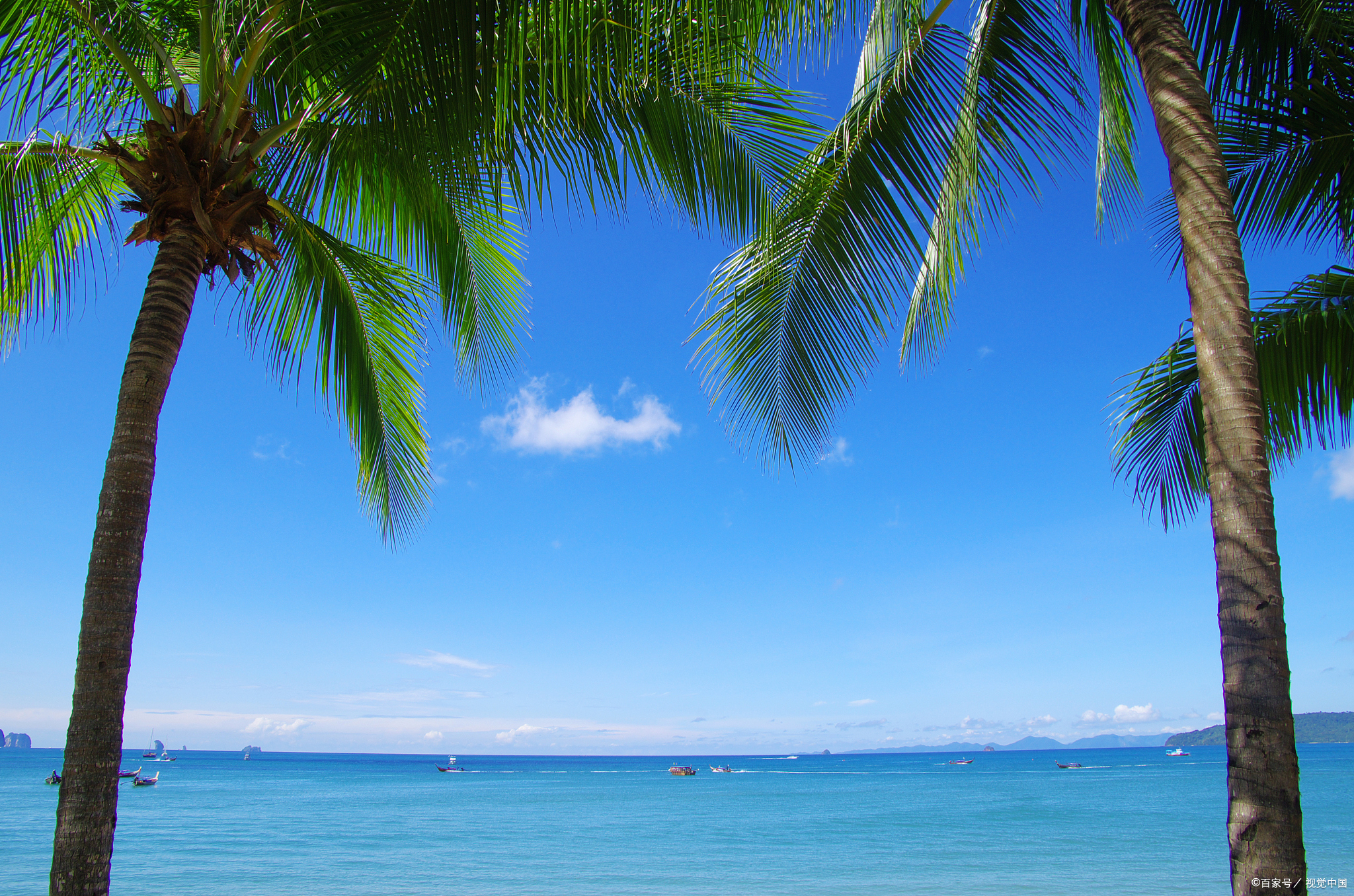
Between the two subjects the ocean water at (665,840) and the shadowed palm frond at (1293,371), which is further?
the ocean water at (665,840)

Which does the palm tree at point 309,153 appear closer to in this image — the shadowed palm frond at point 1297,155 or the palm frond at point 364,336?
the palm frond at point 364,336

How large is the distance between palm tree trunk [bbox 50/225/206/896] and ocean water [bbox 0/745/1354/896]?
1396cm

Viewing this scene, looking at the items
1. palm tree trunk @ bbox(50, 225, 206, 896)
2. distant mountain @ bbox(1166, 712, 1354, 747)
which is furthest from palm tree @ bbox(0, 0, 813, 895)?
distant mountain @ bbox(1166, 712, 1354, 747)

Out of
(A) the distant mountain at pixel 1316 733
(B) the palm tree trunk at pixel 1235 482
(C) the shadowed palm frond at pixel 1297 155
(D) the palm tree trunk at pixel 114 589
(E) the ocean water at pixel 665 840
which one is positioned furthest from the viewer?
(A) the distant mountain at pixel 1316 733

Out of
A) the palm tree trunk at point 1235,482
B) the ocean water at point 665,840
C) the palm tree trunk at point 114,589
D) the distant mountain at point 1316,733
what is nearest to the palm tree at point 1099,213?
the palm tree trunk at point 1235,482

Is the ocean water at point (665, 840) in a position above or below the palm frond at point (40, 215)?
below

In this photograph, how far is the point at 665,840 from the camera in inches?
899

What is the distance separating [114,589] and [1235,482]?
→ 3.99 meters

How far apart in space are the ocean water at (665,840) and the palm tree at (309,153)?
13.7 meters

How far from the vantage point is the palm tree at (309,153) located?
9.43 feet

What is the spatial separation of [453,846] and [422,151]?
876 inches

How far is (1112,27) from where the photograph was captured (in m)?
4.40

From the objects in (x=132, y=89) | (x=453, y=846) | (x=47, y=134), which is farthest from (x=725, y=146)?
(x=453, y=846)

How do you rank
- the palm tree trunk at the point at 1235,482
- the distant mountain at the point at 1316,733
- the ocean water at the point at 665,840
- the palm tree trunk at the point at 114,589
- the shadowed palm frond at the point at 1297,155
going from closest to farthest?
the palm tree trunk at the point at 1235,482 < the palm tree trunk at the point at 114,589 < the shadowed palm frond at the point at 1297,155 < the ocean water at the point at 665,840 < the distant mountain at the point at 1316,733
